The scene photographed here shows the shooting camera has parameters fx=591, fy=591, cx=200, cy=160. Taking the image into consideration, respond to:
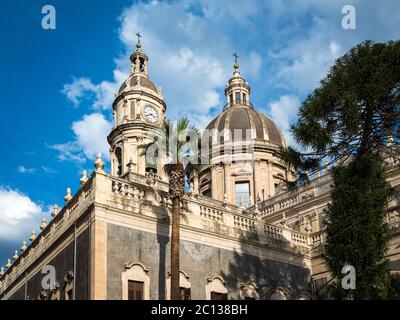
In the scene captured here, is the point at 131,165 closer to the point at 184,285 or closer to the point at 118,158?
the point at 118,158

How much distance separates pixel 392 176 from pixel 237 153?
66.4 feet

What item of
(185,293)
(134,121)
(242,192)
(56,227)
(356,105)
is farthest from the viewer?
(242,192)

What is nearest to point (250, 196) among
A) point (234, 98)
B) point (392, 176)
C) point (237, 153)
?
point (237, 153)

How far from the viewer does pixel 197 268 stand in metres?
25.0

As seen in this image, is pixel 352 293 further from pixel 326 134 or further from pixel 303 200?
pixel 303 200

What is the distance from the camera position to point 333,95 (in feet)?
72.8

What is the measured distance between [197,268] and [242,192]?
2765 centimetres

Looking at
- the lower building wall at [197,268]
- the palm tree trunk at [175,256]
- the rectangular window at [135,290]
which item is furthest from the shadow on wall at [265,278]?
the palm tree trunk at [175,256]

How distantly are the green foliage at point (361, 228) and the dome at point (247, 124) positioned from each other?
98.2 feet

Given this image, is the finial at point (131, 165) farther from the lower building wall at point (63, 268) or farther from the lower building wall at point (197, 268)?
the lower building wall at point (197, 268)

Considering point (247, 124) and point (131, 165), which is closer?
point (131, 165)

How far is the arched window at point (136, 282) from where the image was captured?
22484 mm

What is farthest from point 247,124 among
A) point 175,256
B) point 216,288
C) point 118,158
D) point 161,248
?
point 175,256

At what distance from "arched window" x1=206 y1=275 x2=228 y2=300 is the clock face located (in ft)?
72.8
